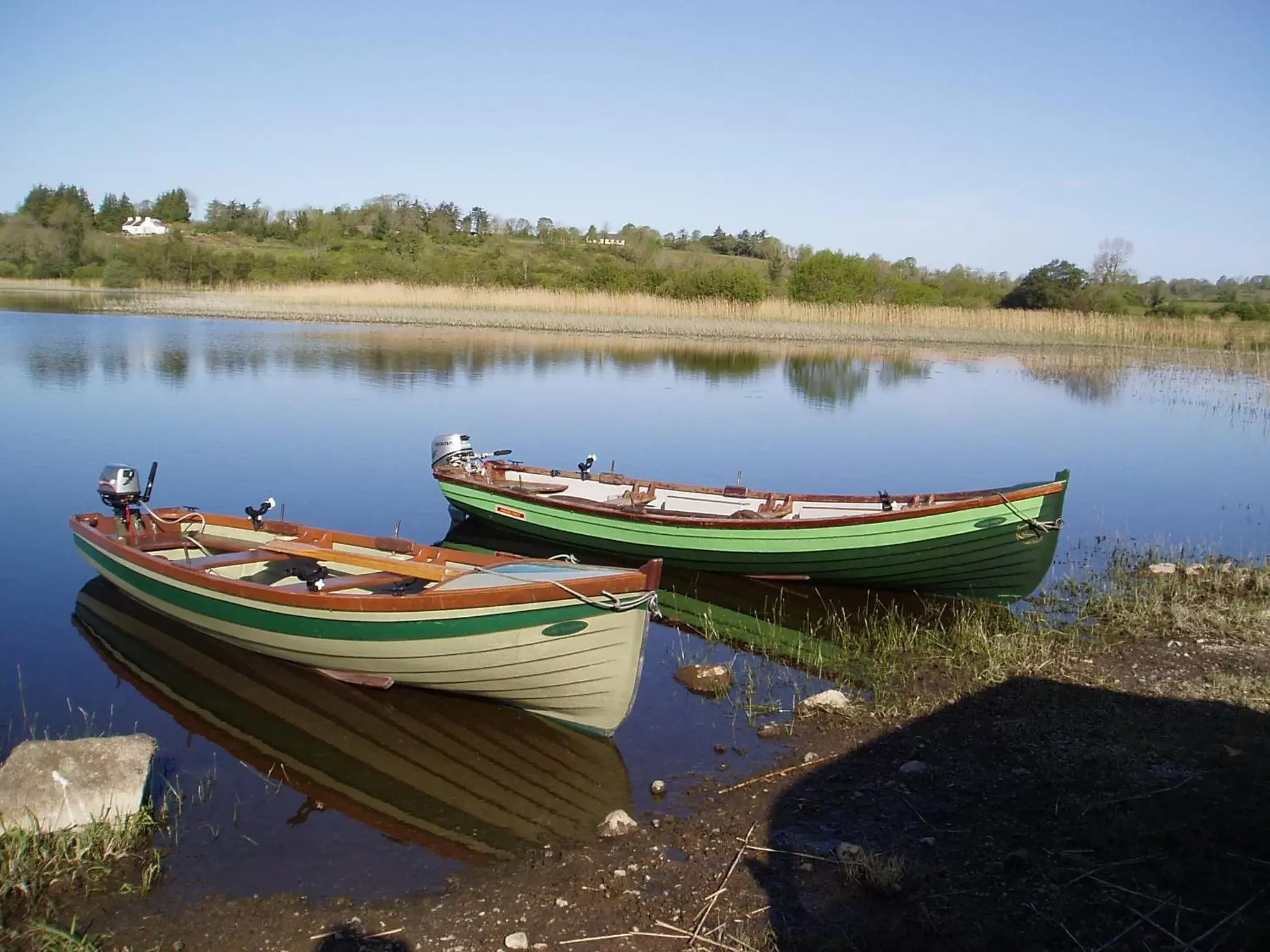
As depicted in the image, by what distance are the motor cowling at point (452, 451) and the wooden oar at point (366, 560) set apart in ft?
13.0

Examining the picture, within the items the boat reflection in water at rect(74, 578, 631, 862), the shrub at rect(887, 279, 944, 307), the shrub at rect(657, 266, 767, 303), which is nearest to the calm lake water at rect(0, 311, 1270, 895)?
the boat reflection in water at rect(74, 578, 631, 862)

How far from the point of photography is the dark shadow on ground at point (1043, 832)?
4129 millimetres

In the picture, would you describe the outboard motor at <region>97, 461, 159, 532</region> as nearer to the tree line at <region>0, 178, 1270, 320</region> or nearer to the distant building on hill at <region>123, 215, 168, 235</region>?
the tree line at <region>0, 178, 1270, 320</region>

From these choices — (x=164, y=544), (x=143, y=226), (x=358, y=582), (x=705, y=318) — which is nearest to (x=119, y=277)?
(x=143, y=226)

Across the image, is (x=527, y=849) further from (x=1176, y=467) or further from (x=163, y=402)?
(x=163, y=402)

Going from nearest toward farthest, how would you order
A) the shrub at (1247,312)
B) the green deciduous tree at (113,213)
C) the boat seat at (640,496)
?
the boat seat at (640,496)
the shrub at (1247,312)
the green deciduous tree at (113,213)

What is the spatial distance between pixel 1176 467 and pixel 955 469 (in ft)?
13.5

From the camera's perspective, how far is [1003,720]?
253 inches

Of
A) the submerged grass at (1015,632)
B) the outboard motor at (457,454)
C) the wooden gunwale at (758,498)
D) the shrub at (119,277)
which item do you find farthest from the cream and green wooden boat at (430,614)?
the shrub at (119,277)

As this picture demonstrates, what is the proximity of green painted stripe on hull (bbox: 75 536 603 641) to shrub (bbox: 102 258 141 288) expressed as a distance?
56.7 meters

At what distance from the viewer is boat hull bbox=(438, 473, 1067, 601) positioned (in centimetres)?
912

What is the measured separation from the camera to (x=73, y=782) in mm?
4934

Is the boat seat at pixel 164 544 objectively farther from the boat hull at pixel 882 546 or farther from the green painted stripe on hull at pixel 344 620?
the boat hull at pixel 882 546

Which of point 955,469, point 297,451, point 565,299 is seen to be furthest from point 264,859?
point 565,299
